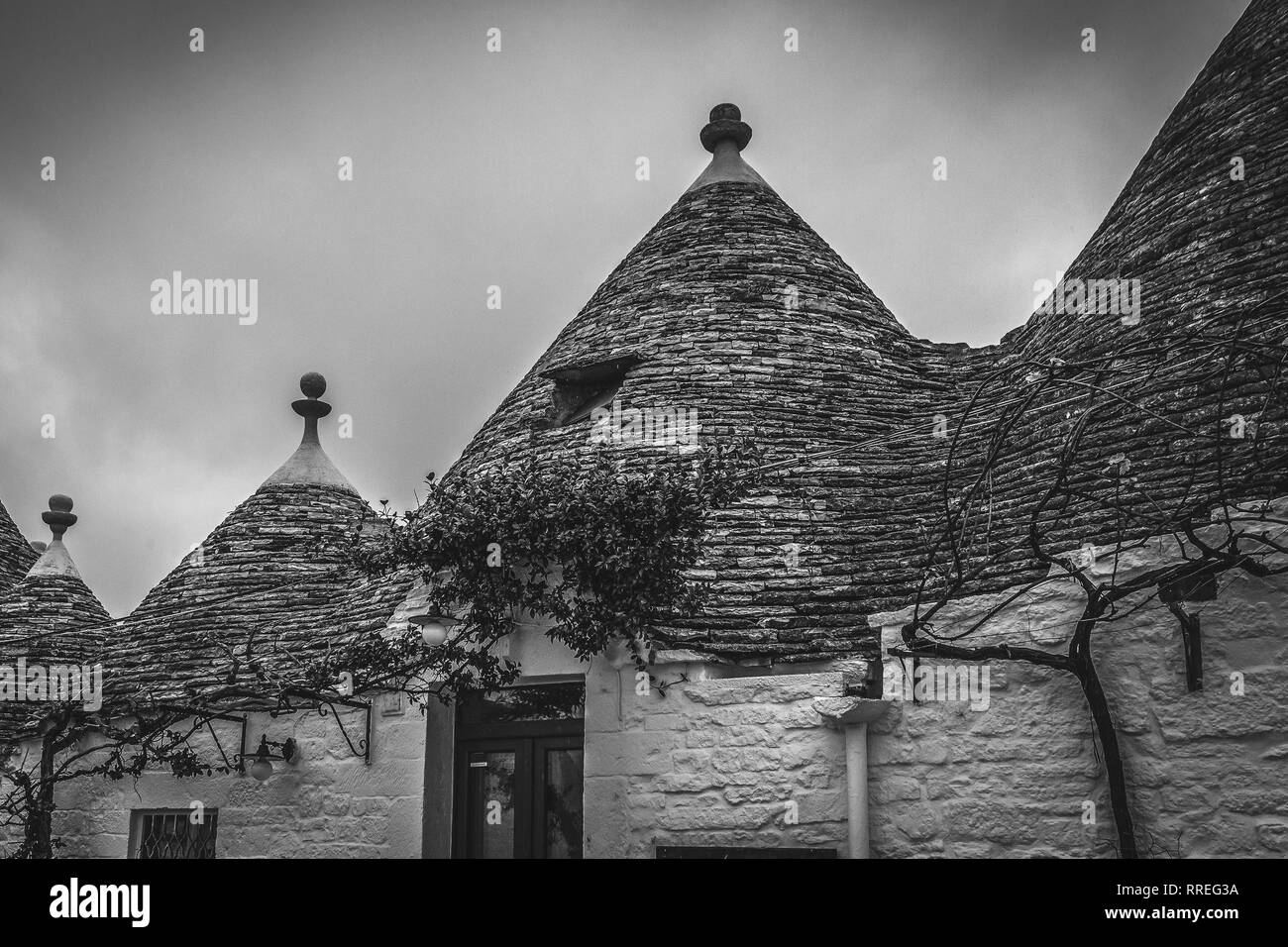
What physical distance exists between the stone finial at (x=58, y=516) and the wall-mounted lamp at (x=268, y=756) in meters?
5.91

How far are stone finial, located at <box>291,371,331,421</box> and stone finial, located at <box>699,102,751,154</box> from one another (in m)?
4.31

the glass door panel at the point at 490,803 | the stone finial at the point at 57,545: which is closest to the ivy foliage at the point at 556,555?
the glass door panel at the point at 490,803

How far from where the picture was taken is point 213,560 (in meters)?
10.6

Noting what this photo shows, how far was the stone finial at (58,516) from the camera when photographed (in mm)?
12414

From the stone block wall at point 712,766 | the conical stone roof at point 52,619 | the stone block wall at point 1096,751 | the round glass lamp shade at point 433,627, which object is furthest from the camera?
the conical stone roof at point 52,619

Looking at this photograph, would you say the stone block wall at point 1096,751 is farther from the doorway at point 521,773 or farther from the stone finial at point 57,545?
the stone finial at point 57,545

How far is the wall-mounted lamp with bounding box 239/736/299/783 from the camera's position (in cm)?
762

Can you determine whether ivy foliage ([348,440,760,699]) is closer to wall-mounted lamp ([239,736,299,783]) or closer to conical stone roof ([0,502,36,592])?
wall-mounted lamp ([239,736,299,783])

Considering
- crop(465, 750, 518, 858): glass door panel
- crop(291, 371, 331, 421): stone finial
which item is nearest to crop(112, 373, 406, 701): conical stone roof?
crop(291, 371, 331, 421): stone finial

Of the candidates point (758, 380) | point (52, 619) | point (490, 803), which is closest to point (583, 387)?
point (758, 380)

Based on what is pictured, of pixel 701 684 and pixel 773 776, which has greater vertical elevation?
pixel 701 684
